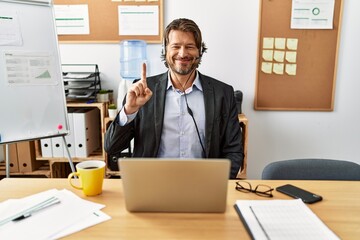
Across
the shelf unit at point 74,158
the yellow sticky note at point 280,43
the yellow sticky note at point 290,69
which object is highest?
the yellow sticky note at point 280,43

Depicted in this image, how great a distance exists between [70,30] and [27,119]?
117cm

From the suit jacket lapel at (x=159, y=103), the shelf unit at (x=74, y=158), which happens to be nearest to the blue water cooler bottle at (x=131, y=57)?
the shelf unit at (x=74, y=158)

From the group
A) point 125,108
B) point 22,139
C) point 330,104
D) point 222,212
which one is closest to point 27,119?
point 22,139

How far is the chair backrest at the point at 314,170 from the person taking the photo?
1.37m

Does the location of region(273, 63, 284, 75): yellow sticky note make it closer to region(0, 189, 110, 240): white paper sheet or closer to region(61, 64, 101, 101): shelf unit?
region(61, 64, 101, 101): shelf unit

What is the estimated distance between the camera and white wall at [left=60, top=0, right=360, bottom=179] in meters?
2.48

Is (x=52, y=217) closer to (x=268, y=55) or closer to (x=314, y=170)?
(x=314, y=170)

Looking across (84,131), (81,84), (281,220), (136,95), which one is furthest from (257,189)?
(81,84)

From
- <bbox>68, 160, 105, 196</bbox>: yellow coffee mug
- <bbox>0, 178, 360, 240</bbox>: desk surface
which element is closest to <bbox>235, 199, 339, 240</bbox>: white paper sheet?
<bbox>0, 178, 360, 240</bbox>: desk surface

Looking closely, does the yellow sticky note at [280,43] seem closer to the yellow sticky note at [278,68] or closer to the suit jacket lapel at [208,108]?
the yellow sticky note at [278,68]

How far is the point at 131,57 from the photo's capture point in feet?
8.47

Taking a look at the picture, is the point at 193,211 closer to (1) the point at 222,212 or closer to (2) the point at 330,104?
(1) the point at 222,212

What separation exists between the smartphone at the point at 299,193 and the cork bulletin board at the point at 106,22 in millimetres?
1754

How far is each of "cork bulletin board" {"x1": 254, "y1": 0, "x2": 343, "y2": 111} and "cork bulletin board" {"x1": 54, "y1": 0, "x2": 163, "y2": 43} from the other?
2.86 ft
